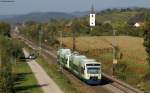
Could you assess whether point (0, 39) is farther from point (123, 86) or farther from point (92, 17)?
point (123, 86)

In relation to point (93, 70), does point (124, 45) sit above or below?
below

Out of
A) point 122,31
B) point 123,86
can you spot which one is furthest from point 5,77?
point 122,31

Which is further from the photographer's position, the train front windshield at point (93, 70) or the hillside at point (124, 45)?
the hillside at point (124, 45)

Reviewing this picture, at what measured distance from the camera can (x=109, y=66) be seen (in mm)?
84625

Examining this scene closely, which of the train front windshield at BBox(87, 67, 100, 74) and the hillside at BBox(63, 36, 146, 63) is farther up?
the train front windshield at BBox(87, 67, 100, 74)

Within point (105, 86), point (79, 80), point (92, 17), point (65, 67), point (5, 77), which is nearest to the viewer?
point (5, 77)

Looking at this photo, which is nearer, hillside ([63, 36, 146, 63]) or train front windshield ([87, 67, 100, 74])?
train front windshield ([87, 67, 100, 74])

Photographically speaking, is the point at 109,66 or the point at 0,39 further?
the point at 109,66

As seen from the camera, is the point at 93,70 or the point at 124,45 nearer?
the point at 93,70

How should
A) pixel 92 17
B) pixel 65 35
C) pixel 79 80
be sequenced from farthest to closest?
1. pixel 65 35
2. pixel 79 80
3. pixel 92 17

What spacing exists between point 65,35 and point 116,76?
121372mm

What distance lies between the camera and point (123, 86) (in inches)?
2267

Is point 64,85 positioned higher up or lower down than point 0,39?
lower down

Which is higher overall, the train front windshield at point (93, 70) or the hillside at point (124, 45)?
the train front windshield at point (93, 70)
